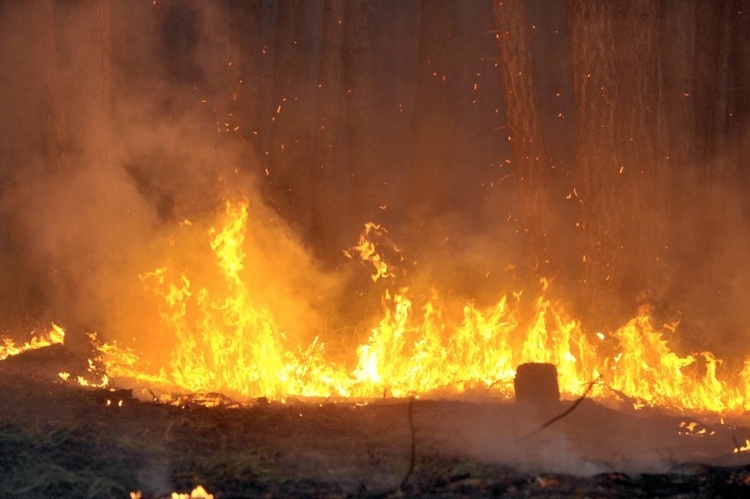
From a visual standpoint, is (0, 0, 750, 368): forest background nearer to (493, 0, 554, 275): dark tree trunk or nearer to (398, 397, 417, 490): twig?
(493, 0, 554, 275): dark tree trunk

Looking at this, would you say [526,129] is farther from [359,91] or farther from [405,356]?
[359,91]

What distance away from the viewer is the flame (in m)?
9.65

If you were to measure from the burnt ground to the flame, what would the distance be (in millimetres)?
2345

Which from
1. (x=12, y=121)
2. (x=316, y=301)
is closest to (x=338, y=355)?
(x=316, y=301)

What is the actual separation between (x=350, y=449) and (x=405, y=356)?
2.54 meters

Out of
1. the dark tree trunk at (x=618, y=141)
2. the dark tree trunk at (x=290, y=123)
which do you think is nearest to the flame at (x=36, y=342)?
the dark tree trunk at (x=290, y=123)

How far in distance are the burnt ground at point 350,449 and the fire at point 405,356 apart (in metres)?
0.68

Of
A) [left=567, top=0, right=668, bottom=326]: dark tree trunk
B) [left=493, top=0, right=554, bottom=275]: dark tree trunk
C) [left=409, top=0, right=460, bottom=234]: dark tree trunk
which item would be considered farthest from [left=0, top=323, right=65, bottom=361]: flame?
[left=567, top=0, right=668, bottom=326]: dark tree trunk

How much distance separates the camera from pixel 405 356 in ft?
27.8

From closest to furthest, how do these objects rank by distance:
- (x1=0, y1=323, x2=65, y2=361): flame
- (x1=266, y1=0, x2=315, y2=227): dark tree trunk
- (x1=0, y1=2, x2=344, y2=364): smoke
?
1. (x1=0, y1=2, x2=344, y2=364): smoke
2. (x1=0, y1=323, x2=65, y2=361): flame
3. (x1=266, y1=0, x2=315, y2=227): dark tree trunk

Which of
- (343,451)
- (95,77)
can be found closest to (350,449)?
(343,451)

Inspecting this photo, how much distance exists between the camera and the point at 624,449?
6.27 m

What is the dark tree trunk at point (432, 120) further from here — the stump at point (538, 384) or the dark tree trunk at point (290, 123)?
the stump at point (538, 384)

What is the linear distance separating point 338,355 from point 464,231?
766 centimetres
